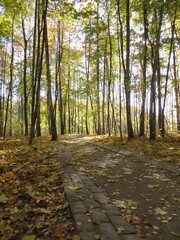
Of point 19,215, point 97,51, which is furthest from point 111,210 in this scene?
Answer: point 97,51

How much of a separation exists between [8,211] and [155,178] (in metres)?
3.62

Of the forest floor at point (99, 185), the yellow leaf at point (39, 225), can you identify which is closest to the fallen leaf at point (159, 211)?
the forest floor at point (99, 185)

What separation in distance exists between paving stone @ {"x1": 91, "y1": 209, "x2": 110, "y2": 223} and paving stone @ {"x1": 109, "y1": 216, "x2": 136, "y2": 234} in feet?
0.32

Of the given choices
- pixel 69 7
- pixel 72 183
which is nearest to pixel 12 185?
pixel 72 183

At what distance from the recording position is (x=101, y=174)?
5039 millimetres

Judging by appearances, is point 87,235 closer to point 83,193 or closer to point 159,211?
point 83,193

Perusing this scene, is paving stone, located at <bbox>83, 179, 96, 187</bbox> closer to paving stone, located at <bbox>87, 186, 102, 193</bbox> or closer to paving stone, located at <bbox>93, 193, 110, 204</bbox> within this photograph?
paving stone, located at <bbox>87, 186, 102, 193</bbox>

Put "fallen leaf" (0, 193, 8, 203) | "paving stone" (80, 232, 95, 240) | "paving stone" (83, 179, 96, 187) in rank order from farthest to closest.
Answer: "paving stone" (83, 179, 96, 187), "fallen leaf" (0, 193, 8, 203), "paving stone" (80, 232, 95, 240)

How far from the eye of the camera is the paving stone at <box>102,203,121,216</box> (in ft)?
9.59

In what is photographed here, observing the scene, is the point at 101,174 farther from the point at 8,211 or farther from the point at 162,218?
the point at 8,211

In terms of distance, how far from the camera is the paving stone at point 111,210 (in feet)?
9.59

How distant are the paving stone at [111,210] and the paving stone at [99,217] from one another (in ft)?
0.40

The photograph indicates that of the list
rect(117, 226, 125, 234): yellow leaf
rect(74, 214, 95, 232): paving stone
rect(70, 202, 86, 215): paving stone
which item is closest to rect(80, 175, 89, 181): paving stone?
rect(70, 202, 86, 215): paving stone

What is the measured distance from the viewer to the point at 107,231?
8.05 ft
